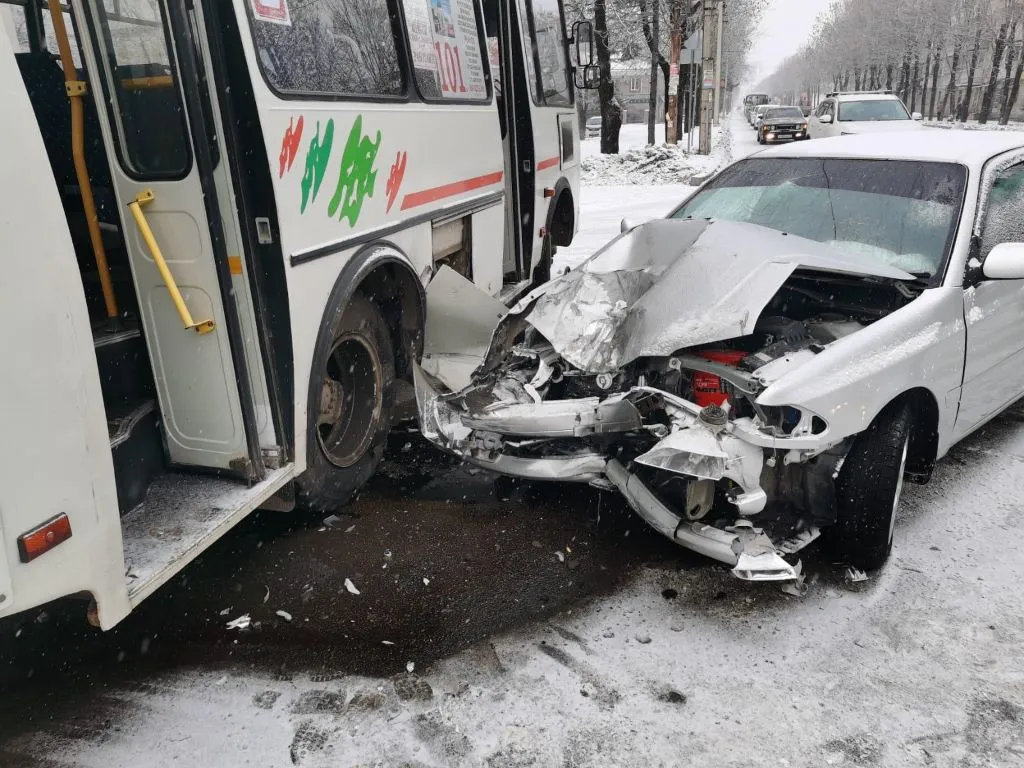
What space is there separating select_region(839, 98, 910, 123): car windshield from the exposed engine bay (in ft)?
59.7

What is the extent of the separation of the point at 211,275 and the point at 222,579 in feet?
4.79

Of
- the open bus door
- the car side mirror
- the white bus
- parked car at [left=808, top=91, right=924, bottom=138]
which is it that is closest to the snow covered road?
the white bus

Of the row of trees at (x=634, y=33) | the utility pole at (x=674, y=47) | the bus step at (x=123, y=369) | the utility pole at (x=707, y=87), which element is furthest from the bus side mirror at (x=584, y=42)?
the utility pole at (x=707, y=87)

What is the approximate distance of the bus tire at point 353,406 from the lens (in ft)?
12.4

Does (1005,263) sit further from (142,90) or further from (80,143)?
(80,143)

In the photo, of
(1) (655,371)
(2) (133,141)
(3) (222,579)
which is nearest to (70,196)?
(2) (133,141)

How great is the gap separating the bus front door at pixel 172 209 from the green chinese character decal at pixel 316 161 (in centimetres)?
43

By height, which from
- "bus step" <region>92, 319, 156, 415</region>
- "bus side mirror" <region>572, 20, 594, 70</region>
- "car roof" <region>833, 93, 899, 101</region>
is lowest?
"bus step" <region>92, 319, 156, 415</region>

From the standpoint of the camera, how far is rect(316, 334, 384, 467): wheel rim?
3.92 m

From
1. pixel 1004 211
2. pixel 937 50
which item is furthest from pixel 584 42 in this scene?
pixel 937 50

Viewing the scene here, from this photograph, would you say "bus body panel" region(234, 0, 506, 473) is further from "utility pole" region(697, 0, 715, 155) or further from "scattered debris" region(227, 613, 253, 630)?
"utility pole" region(697, 0, 715, 155)

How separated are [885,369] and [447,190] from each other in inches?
111

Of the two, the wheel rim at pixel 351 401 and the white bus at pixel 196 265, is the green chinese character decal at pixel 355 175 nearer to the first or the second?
the white bus at pixel 196 265

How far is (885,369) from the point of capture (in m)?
3.17
